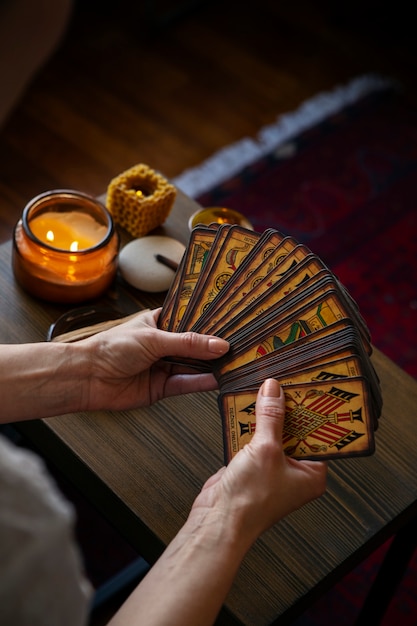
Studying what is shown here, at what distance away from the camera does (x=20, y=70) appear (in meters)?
1.00

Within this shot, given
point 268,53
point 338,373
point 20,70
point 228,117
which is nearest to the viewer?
point 20,70

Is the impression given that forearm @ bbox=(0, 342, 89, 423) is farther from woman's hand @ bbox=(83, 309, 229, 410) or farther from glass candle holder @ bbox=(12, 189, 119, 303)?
glass candle holder @ bbox=(12, 189, 119, 303)

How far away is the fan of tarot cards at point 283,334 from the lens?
1112 millimetres

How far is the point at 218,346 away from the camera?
1170 millimetres

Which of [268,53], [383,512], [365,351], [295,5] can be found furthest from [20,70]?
[295,5]

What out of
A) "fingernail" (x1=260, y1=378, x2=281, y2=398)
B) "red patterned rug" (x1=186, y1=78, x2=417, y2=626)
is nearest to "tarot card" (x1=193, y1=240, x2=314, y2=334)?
"fingernail" (x1=260, y1=378, x2=281, y2=398)

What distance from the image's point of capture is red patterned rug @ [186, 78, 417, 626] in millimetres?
2396

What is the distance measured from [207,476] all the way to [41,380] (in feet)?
0.96

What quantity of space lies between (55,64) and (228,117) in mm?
691

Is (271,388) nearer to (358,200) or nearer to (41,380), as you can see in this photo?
(41,380)

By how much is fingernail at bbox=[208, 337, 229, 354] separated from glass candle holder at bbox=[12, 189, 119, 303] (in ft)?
1.02

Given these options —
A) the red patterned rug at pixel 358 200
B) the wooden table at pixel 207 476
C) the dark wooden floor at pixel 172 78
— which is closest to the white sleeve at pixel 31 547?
the wooden table at pixel 207 476

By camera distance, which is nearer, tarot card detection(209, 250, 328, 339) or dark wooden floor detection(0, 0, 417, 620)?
tarot card detection(209, 250, 328, 339)

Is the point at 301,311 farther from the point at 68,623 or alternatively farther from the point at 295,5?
the point at 295,5
